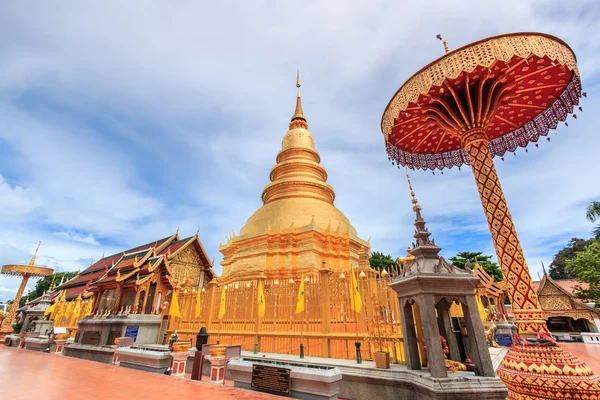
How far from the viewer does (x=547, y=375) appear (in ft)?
14.1

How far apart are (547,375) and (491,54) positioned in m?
5.67

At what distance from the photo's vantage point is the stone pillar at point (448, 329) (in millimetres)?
5047

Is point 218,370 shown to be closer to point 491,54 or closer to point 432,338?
point 432,338

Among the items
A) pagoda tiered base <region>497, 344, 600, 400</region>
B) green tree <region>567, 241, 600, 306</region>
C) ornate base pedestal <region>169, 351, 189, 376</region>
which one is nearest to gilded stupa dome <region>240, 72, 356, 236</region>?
ornate base pedestal <region>169, 351, 189, 376</region>

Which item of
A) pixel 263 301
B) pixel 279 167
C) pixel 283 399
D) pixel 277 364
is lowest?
pixel 283 399

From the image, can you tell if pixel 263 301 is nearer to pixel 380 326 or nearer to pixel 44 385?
pixel 380 326

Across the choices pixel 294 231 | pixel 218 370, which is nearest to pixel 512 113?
pixel 218 370

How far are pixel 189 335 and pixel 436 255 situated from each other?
893 centimetres

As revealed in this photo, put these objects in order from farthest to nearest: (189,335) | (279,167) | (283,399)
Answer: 1. (279,167)
2. (189,335)
3. (283,399)

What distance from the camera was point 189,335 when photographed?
10008mm

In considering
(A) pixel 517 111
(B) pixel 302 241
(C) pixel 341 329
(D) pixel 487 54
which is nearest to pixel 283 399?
(C) pixel 341 329

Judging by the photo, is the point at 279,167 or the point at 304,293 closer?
the point at 304,293

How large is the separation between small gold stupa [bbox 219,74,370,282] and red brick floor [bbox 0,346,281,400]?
25.5 feet

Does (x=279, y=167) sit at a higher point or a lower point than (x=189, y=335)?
higher
